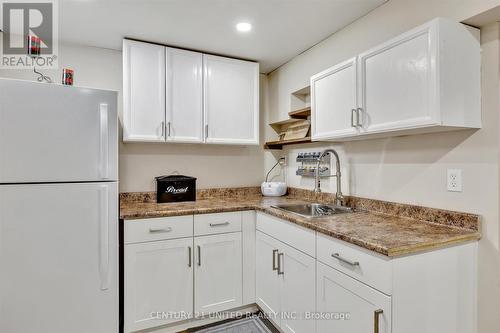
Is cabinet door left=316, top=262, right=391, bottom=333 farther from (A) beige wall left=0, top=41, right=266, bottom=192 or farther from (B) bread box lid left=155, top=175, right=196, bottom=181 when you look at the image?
(A) beige wall left=0, top=41, right=266, bottom=192

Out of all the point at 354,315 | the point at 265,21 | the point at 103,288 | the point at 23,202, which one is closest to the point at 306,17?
the point at 265,21

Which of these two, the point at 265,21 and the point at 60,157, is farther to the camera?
the point at 265,21

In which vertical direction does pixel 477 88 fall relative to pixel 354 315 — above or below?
above

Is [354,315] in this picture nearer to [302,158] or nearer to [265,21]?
[302,158]

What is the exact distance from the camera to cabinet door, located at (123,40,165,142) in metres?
2.17

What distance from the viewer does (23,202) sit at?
A: 158 cm

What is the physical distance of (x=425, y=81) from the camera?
128cm

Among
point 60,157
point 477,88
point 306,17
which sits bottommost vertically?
point 60,157

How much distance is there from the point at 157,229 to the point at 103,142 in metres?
0.69

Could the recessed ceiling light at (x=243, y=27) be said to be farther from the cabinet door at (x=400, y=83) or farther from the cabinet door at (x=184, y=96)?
the cabinet door at (x=400, y=83)

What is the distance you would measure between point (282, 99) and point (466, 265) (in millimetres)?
2009

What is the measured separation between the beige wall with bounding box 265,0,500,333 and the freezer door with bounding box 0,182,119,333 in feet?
5.71

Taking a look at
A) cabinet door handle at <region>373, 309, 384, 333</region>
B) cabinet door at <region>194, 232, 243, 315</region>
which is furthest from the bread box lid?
cabinet door handle at <region>373, 309, 384, 333</region>

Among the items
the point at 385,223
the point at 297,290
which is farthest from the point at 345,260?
the point at 297,290
